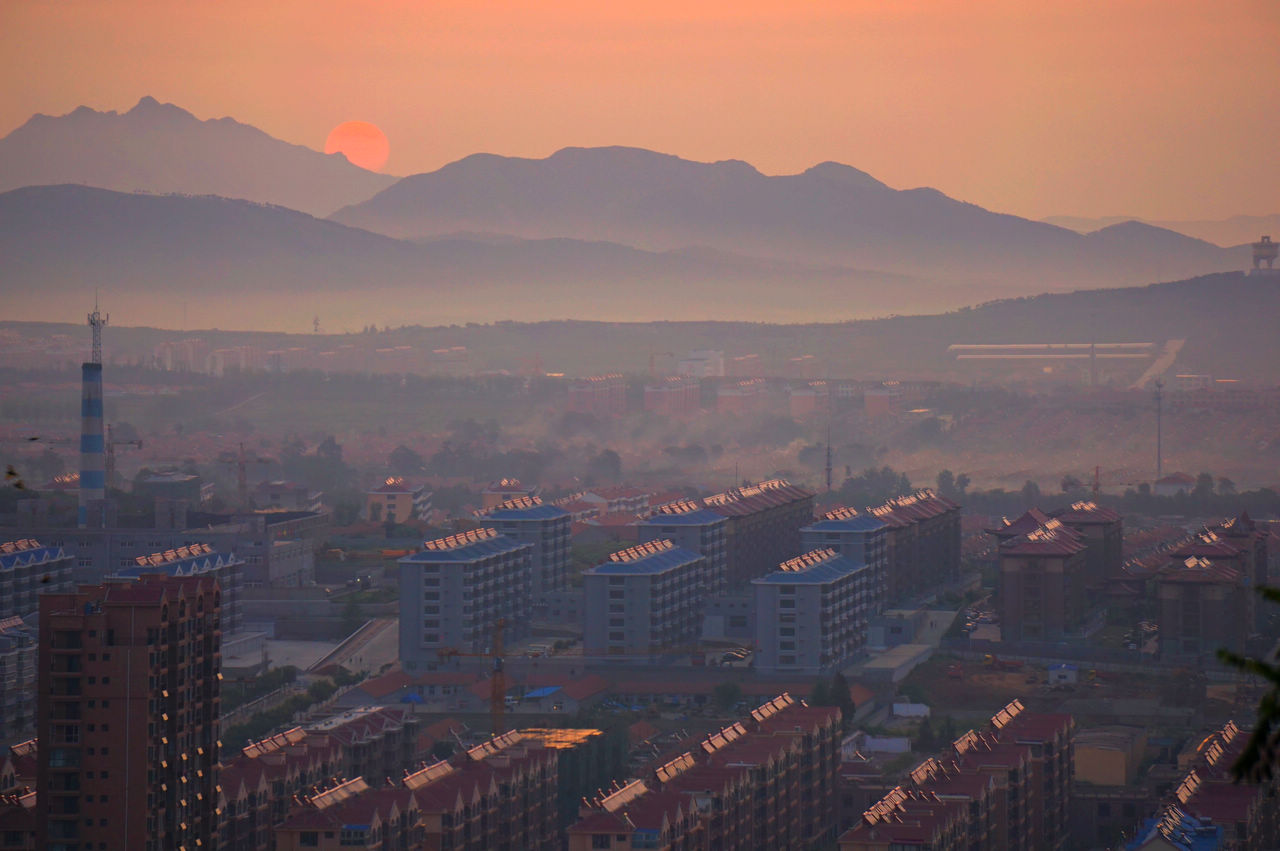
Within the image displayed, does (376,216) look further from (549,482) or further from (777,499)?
(777,499)

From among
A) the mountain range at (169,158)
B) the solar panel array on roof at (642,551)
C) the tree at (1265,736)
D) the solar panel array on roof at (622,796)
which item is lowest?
the solar panel array on roof at (622,796)

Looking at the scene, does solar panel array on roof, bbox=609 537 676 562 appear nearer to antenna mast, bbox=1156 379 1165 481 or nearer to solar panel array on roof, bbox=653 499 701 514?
solar panel array on roof, bbox=653 499 701 514

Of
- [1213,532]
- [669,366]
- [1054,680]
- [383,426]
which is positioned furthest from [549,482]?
[669,366]

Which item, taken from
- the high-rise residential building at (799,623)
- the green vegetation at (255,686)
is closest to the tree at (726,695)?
the high-rise residential building at (799,623)

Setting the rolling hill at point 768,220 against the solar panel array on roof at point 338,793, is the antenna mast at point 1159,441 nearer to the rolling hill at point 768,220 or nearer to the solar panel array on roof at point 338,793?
the solar panel array on roof at point 338,793

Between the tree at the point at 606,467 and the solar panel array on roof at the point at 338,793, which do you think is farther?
the tree at the point at 606,467

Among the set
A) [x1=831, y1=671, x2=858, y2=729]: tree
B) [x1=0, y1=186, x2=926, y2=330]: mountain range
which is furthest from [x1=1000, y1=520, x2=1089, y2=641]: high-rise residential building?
[x1=0, y1=186, x2=926, y2=330]: mountain range
